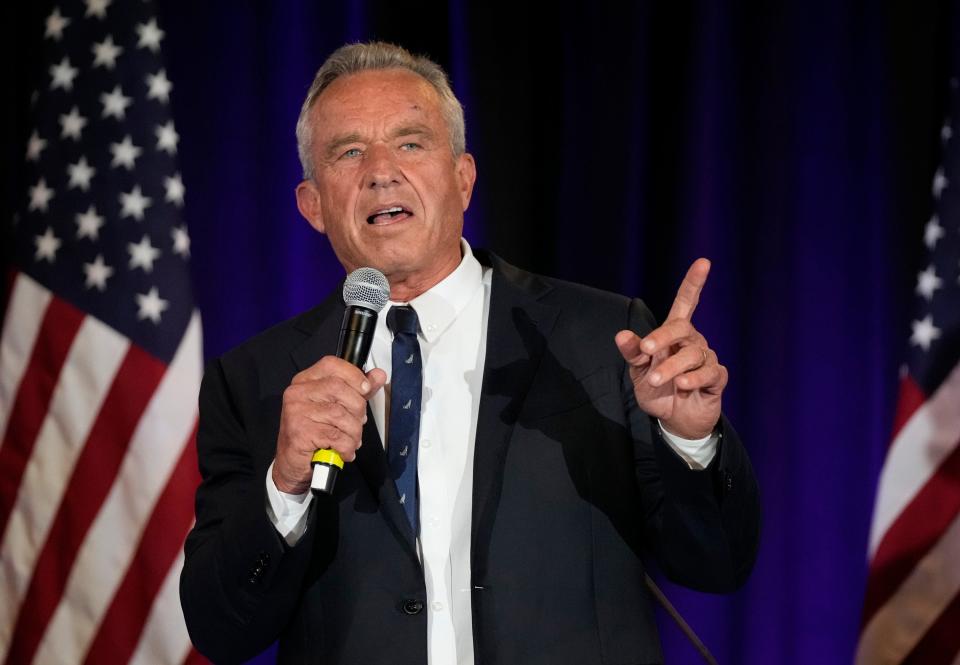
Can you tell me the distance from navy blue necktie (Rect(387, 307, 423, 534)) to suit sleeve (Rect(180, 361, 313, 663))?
18 centimetres

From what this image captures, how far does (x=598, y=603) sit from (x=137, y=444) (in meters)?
1.45

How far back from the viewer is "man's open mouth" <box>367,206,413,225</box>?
77.6 inches

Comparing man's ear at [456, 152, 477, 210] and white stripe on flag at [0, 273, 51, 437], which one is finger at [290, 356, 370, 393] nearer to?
man's ear at [456, 152, 477, 210]

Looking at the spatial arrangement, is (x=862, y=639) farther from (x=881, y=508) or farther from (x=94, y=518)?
(x=94, y=518)

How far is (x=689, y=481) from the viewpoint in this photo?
1.58 meters

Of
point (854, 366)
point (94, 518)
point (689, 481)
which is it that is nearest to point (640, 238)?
point (854, 366)

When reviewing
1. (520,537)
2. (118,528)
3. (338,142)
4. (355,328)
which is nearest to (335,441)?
(355,328)

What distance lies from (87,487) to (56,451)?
0.40 ft

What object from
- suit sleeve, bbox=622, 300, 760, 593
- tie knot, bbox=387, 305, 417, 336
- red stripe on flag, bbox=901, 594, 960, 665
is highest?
tie knot, bbox=387, 305, 417, 336

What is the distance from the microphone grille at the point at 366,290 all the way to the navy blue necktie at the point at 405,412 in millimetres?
265

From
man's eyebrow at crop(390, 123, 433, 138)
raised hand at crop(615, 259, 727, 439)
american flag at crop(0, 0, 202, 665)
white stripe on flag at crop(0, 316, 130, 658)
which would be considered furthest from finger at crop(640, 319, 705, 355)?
white stripe on flag at crop(0, 316, 130, 658)

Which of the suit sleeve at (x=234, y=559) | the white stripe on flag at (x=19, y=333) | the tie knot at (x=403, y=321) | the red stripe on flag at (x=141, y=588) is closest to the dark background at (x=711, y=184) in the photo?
the white stripe on flag at (x=19, y=333)

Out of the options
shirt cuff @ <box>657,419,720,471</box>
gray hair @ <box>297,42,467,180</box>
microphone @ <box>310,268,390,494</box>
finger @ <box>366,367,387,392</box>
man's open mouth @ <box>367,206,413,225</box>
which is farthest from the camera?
gray hair @ <box>297,42,467,180</box>

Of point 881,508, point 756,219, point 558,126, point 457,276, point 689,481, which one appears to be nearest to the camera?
point 689,481
